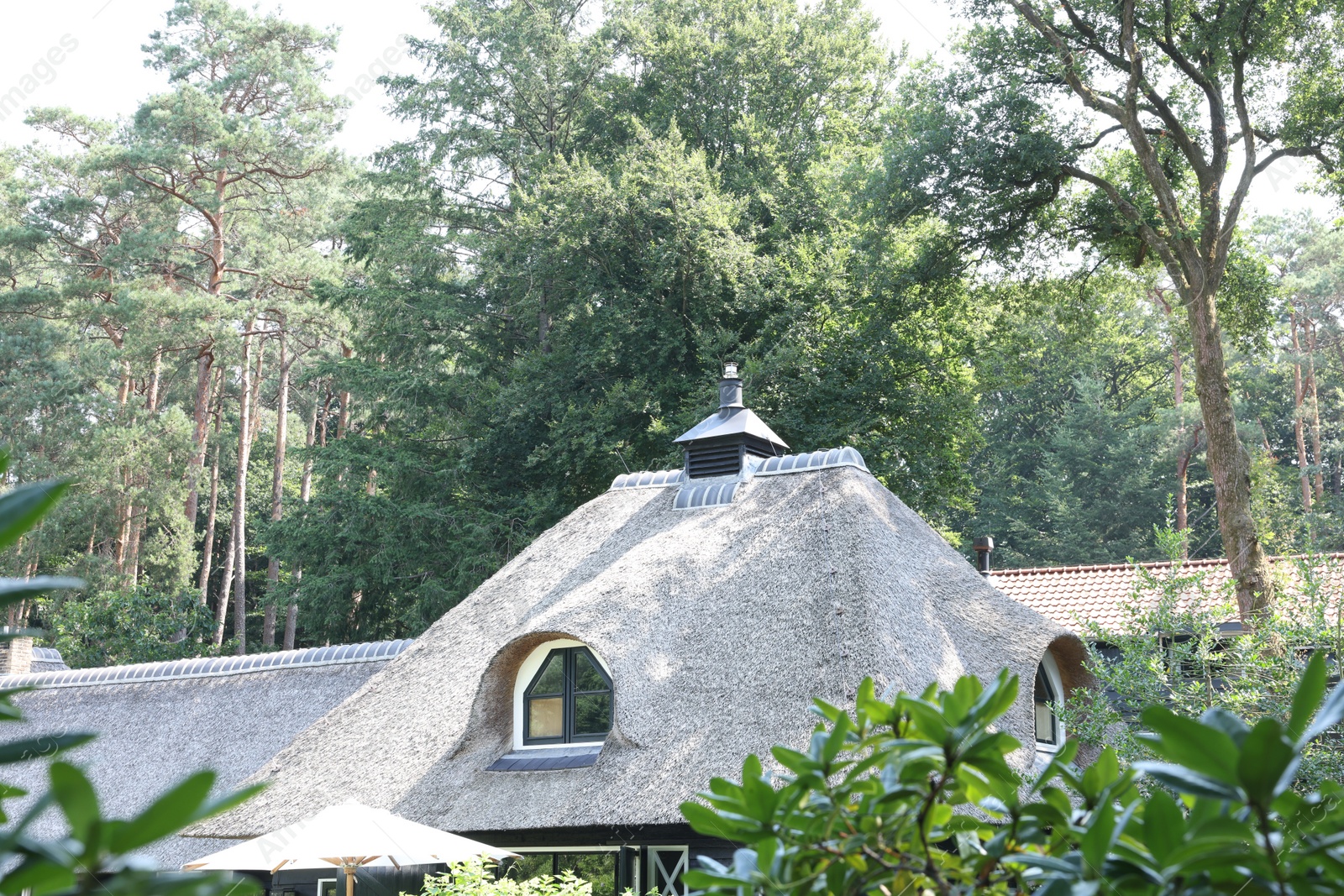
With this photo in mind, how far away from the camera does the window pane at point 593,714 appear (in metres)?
11.0

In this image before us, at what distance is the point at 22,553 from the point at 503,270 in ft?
45.1

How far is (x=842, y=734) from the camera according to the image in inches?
55.4

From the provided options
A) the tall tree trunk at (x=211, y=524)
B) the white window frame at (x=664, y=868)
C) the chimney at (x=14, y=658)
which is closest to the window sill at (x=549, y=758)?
the white window frame at (x=664, y=868)

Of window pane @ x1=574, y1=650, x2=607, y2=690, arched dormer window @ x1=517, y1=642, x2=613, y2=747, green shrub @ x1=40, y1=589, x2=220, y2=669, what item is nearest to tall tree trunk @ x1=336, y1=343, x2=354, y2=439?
green shrub @ x1=40, y1=589, x2=220, y2=669

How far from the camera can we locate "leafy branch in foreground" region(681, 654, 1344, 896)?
1.05 meters

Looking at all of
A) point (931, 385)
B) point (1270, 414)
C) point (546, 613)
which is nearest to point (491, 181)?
point (931, 385)

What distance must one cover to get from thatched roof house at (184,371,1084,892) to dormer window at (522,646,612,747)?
0.06ft

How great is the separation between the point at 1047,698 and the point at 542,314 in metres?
14.2

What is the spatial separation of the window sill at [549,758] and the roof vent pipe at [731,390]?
16.8 ft

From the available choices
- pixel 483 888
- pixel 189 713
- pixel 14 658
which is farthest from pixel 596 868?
pixel 14 658

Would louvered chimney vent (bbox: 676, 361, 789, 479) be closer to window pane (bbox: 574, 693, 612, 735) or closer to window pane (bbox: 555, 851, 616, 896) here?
window pane (bbox: 574, 693, 612, 735)

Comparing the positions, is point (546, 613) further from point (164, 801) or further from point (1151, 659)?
point (164, 801)

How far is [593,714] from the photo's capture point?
36.3 ft

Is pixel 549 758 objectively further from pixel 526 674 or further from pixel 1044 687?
pixel 1044 687
